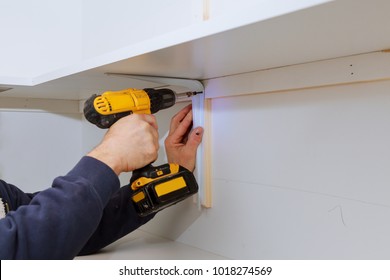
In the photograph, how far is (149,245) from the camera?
3.13ft

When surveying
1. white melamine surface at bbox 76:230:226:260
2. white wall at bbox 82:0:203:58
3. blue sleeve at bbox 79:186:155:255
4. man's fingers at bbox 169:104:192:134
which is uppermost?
white wall at bbox 82:0:203:58

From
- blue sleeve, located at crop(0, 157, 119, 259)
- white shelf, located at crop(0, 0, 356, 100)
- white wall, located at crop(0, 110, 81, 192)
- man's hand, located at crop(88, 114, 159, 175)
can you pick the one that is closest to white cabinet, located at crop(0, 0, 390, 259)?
white shelf, located at crop(0, 0, 356, 100)

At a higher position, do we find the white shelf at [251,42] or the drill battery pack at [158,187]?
the white shelf at [251,42]

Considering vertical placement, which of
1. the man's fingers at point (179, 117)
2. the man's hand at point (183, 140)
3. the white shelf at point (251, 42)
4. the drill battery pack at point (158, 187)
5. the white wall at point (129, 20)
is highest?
the white wall at point (129, 20)

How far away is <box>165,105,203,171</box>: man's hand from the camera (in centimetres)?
84

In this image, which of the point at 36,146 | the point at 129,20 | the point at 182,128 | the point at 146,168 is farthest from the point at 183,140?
the point at 36,146

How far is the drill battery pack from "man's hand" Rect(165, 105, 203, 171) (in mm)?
81

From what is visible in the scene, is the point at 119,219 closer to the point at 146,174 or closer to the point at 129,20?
the point at 146,174

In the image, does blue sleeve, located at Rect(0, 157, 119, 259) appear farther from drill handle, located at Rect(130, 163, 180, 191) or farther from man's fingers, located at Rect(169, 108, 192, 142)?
man's fingers, located at Rect(169, 108, 192, 142)

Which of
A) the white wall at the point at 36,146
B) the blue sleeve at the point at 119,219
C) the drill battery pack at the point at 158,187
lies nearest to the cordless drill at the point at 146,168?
the drill battery pack at the point at 158,187

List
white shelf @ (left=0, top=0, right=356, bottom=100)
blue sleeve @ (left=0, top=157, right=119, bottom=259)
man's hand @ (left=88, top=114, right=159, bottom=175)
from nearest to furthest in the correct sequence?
1. white shelf @ (left=0, top=0, right=356, bottom=100)
2. blue sleeve @ (left=0, top=157, right=119, bottom=259)
3. man's hand @ (left=88, top=114, right=159, bottom=175)

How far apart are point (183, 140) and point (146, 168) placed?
0.60ft

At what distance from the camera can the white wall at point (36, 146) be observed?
3.98ft

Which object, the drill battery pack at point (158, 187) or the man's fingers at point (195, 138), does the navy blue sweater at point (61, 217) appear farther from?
the man's fingers at point (195, 138)
